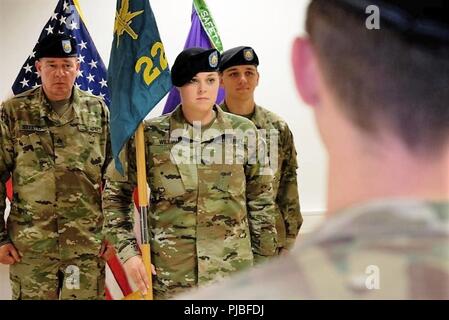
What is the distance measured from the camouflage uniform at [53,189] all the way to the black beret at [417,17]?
3.32 ft

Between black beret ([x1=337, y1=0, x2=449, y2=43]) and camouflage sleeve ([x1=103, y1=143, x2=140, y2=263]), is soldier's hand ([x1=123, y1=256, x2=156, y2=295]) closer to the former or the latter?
camouflage sleeve ([x1=103, y1=143, x2=140, y2=263])

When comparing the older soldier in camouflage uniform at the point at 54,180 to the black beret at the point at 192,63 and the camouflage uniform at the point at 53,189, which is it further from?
the black beret at the point at 192,63

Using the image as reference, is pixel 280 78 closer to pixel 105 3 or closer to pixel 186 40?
pixel 186 40

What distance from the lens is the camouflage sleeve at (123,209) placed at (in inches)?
83.1

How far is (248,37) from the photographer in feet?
7.11

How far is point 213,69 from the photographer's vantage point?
2115 mm

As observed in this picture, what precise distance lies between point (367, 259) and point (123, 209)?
0.93m

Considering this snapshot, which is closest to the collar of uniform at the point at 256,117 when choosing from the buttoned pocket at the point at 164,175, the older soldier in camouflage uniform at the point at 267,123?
the older soldier in camouflage uniform at the point at 267,123

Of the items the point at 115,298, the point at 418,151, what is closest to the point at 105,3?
the point at 115,298

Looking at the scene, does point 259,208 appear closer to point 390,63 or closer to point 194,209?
point 194,209

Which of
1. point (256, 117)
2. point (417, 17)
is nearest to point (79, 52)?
point (256, 117)

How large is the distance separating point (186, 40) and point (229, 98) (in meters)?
0.24

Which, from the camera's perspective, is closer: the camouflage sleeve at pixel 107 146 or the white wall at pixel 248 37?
the white wall at pixel 248 37

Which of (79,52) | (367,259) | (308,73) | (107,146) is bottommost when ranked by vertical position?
(367,259)
